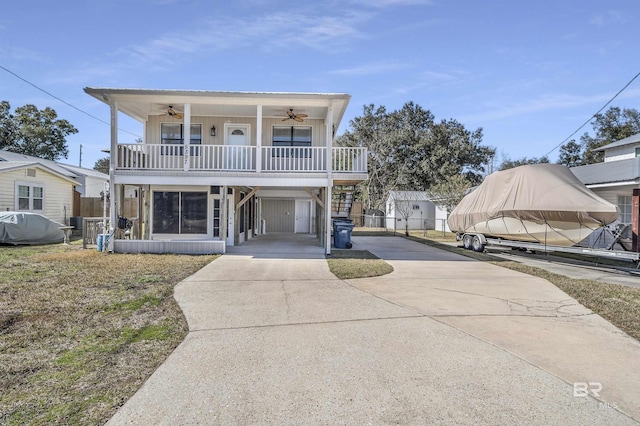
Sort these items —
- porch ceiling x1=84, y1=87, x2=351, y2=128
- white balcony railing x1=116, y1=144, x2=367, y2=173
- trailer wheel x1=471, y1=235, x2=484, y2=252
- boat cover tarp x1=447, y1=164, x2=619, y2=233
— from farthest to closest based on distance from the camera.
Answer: trailer wheel x1=471, y1=235, x2=484, y2=252 → white balcony railing x1=116, y1=144, x2=367, y2=173 → porch ceiling x1=84, y1=87, x2=351, y2=128 → boat cover tarp x1=447, y1=164, x2=619, y2=233

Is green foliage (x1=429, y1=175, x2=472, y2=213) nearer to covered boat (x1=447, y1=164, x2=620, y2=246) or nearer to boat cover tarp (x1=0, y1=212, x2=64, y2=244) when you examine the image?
covered boat (x1=447, y1=164, x2=620, y2=246)

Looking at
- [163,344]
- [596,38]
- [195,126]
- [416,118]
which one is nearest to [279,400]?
[163,344]

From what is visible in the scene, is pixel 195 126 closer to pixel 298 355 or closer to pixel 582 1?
pixel 298 355

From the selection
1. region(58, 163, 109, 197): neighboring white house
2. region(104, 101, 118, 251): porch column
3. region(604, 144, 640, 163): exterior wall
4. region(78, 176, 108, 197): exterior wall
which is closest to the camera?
region(104, 101, 118, 251): porch column

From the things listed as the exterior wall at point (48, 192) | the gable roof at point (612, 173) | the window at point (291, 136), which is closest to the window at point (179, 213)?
the window at point (291, 136)

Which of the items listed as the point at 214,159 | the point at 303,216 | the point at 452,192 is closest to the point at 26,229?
the point at 214,159

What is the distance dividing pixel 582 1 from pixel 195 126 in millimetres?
15580

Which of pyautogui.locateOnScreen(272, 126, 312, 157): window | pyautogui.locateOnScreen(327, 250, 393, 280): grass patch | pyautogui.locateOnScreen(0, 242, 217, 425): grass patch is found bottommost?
pyautogui.locateOnScreen(0, 242, 217, 425): grass patch

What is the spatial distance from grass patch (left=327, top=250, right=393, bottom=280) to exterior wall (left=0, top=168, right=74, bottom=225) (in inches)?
689

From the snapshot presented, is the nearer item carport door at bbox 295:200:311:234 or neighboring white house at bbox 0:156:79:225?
neighboring white house at bbox 0:156:79:225

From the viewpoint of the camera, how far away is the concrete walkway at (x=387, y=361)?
3172mm

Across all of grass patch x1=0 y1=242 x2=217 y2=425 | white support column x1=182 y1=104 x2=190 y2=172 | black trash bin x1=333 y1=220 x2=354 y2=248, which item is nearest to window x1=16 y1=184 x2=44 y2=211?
white support column x1=182 y1=104 x2=190 y2=172

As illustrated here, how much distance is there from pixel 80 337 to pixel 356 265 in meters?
7.51

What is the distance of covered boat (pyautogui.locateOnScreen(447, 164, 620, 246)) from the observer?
39.9ft
